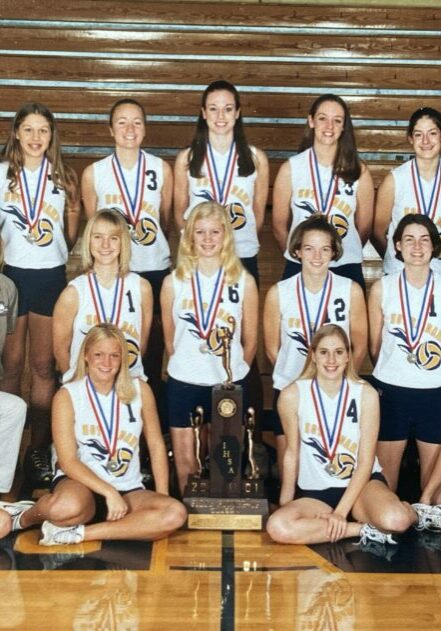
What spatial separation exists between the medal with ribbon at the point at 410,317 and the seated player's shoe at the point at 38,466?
1.50 m

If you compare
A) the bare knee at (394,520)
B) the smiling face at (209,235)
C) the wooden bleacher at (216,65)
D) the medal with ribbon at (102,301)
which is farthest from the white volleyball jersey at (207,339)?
the wooden bleacher at (216,65)

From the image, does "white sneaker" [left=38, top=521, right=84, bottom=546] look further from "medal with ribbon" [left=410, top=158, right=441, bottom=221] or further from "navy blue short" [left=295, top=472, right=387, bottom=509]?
"medal with ribbon" [left=410, top=158, right=441, bottom=221]

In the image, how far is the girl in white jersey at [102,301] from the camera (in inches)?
179

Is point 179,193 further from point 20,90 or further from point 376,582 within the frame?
point 20,90

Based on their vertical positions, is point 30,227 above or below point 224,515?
above

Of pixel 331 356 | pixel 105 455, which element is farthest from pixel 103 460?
pixel 331 356

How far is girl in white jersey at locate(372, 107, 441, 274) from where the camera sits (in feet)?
16.0

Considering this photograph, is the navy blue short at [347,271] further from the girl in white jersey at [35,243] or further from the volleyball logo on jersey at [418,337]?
the girl in white jersey at [35,243]

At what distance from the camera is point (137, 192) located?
4914mm

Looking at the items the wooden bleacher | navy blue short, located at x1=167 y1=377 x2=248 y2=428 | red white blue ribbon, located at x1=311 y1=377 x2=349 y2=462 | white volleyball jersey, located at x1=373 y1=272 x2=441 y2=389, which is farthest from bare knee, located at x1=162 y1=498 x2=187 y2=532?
the wooden bleacher

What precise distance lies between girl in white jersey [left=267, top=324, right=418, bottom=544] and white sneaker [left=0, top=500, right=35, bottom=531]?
2.93ft

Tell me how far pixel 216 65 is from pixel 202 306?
305cm

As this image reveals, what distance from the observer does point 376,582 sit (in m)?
3.85

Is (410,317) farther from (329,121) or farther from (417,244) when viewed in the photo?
(329,121)
